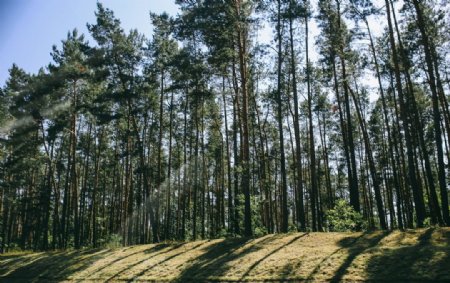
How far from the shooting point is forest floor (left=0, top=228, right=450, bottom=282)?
1067cm

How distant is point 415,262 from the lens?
10648 mm

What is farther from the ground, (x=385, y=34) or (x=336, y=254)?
(x=385, y=34)

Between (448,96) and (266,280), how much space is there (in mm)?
26371

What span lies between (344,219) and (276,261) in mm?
5852

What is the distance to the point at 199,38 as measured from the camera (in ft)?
76.4

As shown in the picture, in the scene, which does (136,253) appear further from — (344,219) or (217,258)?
(344,219)

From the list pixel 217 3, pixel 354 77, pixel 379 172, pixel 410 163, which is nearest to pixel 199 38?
pixel 217 3

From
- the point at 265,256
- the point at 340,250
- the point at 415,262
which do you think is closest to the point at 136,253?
the point at 265,256

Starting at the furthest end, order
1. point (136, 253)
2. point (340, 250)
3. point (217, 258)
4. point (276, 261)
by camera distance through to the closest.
→ point (136, 253)
point (217, 258)
point (276, 261)
point (340, 250)

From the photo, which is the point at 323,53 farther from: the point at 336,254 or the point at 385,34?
the point at 336,254

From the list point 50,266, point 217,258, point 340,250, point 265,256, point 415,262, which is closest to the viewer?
point 415,262

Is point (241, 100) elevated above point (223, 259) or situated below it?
above

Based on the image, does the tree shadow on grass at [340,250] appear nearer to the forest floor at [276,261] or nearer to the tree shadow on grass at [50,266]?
the forest floor at [276,261]

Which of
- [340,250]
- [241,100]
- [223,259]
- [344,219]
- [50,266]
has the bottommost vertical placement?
[50,266]
